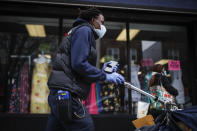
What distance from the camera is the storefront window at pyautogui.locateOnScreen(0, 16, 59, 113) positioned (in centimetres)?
536

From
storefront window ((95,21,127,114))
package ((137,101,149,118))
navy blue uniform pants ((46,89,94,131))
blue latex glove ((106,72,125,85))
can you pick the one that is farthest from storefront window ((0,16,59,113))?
blue latex glove ((106,72,125,85))

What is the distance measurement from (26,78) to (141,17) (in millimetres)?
3452

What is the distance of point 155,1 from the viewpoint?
5168 millimetres

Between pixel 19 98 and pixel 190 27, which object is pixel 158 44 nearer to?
pixel 190 27

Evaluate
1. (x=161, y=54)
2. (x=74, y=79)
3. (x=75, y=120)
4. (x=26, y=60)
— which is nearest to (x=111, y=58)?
(x=161, y=54)

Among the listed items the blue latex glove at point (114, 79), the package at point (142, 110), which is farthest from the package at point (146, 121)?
the package at point (142, 110)

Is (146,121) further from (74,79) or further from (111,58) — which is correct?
(111,58)

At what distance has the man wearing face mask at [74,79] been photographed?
6.45ft

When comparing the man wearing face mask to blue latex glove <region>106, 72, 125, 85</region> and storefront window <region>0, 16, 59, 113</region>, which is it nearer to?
blue latex glove <region>106, 72, 125, 85</region>

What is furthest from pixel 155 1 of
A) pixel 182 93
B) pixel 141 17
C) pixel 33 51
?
pixel 33 51

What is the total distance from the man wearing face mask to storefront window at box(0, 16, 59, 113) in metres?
3.46

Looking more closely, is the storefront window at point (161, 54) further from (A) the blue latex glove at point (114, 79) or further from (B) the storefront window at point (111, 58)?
(A) the blue latex glove at point (114, 79)

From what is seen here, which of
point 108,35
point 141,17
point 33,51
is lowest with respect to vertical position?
point 33,51

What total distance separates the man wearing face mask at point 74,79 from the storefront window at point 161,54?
12.4ft
